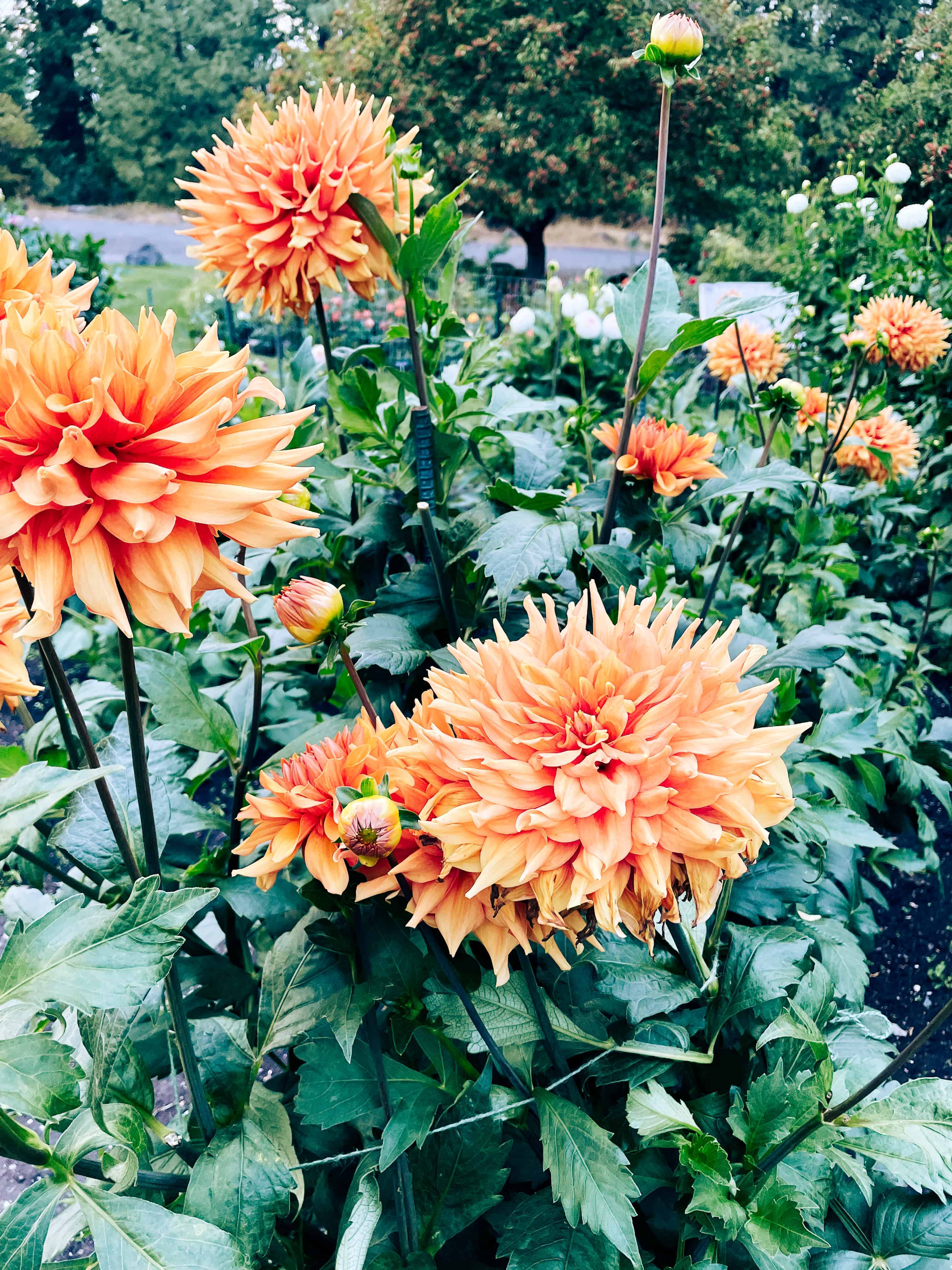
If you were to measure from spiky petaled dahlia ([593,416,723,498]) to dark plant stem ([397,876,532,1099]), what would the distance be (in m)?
0.67

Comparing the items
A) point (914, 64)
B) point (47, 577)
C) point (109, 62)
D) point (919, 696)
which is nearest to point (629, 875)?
point (47, 577)

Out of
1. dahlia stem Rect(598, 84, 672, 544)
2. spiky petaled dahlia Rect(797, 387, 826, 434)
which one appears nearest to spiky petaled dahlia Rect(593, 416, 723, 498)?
dahlia stem Rect(598, 84, 672, 544)

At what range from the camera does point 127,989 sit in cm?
64

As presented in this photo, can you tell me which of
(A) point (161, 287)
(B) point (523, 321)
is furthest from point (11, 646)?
(A) point (161, 287)

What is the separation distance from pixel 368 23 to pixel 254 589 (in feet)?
52.2

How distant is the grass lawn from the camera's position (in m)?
9.05

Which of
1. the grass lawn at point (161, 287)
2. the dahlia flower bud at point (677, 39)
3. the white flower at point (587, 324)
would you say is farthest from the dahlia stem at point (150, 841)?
the grass lawn at point (161, 287)

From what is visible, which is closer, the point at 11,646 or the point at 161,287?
the point at 11,646

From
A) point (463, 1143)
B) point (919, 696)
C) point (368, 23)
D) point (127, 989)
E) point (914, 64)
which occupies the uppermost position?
point (368, 23)

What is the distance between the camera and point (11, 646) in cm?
77

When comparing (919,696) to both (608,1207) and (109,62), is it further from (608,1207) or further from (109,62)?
(109,62)

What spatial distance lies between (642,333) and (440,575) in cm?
40

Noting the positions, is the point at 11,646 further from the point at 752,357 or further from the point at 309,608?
the point at 752,357

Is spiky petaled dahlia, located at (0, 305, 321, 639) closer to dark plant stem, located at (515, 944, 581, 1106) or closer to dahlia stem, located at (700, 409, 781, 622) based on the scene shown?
A: dark plant stem, located at (515, 944, 581, 1106)
